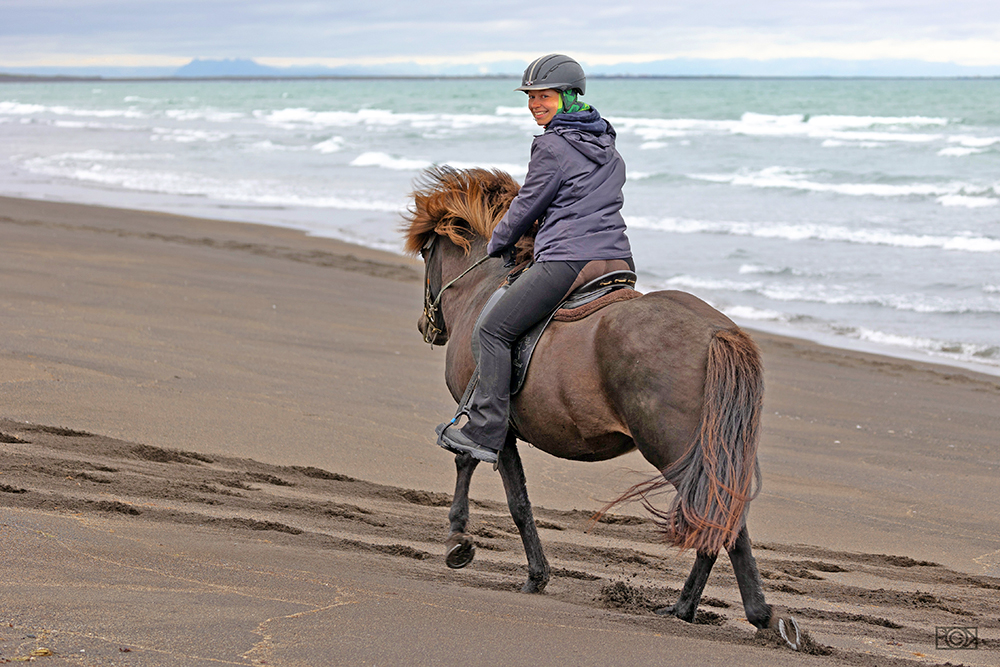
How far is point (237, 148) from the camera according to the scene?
3941 cm

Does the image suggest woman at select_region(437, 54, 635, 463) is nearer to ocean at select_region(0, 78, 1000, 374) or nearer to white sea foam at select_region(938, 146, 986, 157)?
ocean at select_region(0, 78, 1000, 374)

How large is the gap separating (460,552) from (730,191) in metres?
23.3

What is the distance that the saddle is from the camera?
4125mm

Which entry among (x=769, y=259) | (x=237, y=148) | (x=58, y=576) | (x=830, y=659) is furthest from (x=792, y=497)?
(x=237, y=148)

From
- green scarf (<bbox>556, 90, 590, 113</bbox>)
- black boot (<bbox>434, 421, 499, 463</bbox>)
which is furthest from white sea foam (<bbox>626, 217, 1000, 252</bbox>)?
black boot (<bbox>434, 421, 499, 463</bbox>)

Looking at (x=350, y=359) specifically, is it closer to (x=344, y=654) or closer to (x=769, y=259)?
(x=344, y=654)

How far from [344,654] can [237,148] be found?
38969 millimetres

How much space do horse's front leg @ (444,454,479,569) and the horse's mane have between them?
1.18 metres

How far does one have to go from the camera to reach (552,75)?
4.19 meters

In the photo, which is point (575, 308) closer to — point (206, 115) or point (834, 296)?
point (834, 296)

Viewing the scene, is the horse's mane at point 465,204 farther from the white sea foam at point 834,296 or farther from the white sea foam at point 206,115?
the white sea foam at point 206,115

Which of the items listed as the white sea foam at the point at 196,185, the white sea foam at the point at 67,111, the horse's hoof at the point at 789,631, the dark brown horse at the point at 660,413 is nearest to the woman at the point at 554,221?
the dark brown horse at the point at 660,413

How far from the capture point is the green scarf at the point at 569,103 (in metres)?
4.24

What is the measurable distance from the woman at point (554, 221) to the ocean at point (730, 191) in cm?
152
